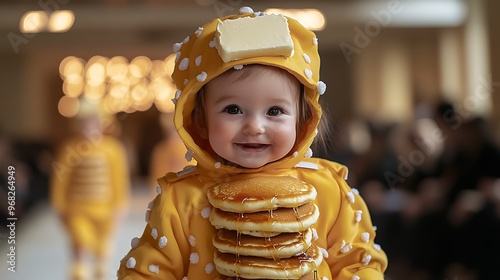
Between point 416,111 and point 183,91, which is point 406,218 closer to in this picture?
point 416,111

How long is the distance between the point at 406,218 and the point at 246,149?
1.82 metres

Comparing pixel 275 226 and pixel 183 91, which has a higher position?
pixel 183 91

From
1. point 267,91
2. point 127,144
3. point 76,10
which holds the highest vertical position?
point 76,10

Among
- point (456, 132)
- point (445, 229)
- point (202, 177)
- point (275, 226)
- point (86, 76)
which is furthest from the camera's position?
point (86, 76)

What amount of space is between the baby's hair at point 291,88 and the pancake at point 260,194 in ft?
0.29

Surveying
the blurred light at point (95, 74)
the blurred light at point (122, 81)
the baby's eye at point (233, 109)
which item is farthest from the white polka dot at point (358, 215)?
the blurred light at point (95, 74)

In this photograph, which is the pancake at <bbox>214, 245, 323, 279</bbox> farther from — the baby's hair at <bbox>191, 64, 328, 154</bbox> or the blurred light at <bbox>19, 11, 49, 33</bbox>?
the blurred light at <bbox>19, 11, 49, 33</bbox>

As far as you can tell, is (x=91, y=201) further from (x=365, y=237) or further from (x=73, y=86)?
(x=365, y=237)

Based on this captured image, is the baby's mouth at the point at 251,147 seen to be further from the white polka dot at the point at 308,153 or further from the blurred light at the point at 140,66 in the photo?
the blurred light at the point at 140,66

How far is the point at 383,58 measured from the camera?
388 centimetres

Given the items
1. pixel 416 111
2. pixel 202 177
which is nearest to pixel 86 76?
pixel 416 111

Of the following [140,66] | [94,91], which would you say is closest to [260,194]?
[140,66]

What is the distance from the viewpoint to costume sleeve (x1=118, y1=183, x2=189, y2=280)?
2.79ft

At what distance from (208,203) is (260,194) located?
0.08m
